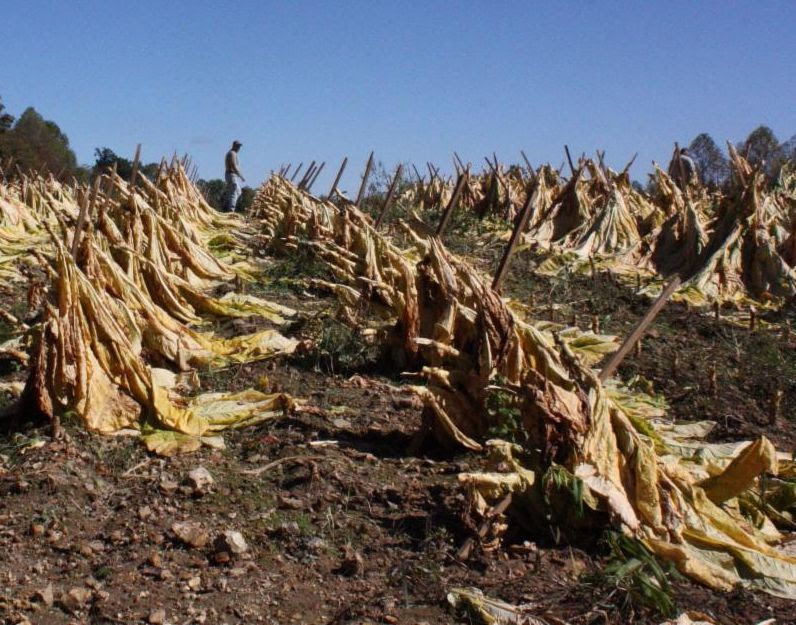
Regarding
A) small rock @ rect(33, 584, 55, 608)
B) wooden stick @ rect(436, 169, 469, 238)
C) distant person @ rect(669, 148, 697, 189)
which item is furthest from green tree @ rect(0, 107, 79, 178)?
small rock @ rect(33, 584, 55, 608)

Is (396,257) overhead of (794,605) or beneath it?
overhead

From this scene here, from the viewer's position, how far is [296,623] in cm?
302

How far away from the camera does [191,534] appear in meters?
3.47

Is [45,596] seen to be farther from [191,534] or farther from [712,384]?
[712,384]

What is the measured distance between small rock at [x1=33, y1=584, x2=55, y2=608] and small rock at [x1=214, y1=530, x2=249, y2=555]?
0.60 meters

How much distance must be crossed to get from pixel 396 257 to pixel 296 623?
3902mm

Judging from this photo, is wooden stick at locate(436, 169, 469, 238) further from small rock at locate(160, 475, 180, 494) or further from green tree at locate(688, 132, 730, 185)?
green tree at locate(688, 132, 730, 185)

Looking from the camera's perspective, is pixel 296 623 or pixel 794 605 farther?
pixel 794 605

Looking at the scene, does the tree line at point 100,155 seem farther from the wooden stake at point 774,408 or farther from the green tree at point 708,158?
the wooden stake at point 774,408

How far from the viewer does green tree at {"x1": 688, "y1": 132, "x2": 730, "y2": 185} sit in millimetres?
26458

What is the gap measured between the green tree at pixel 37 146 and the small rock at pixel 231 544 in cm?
1897

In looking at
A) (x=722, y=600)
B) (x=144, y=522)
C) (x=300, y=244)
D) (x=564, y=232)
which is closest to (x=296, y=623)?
(x=144, y=522)

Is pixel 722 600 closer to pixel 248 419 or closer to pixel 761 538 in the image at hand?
pixel 761 538

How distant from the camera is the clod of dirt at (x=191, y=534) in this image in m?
3.45
